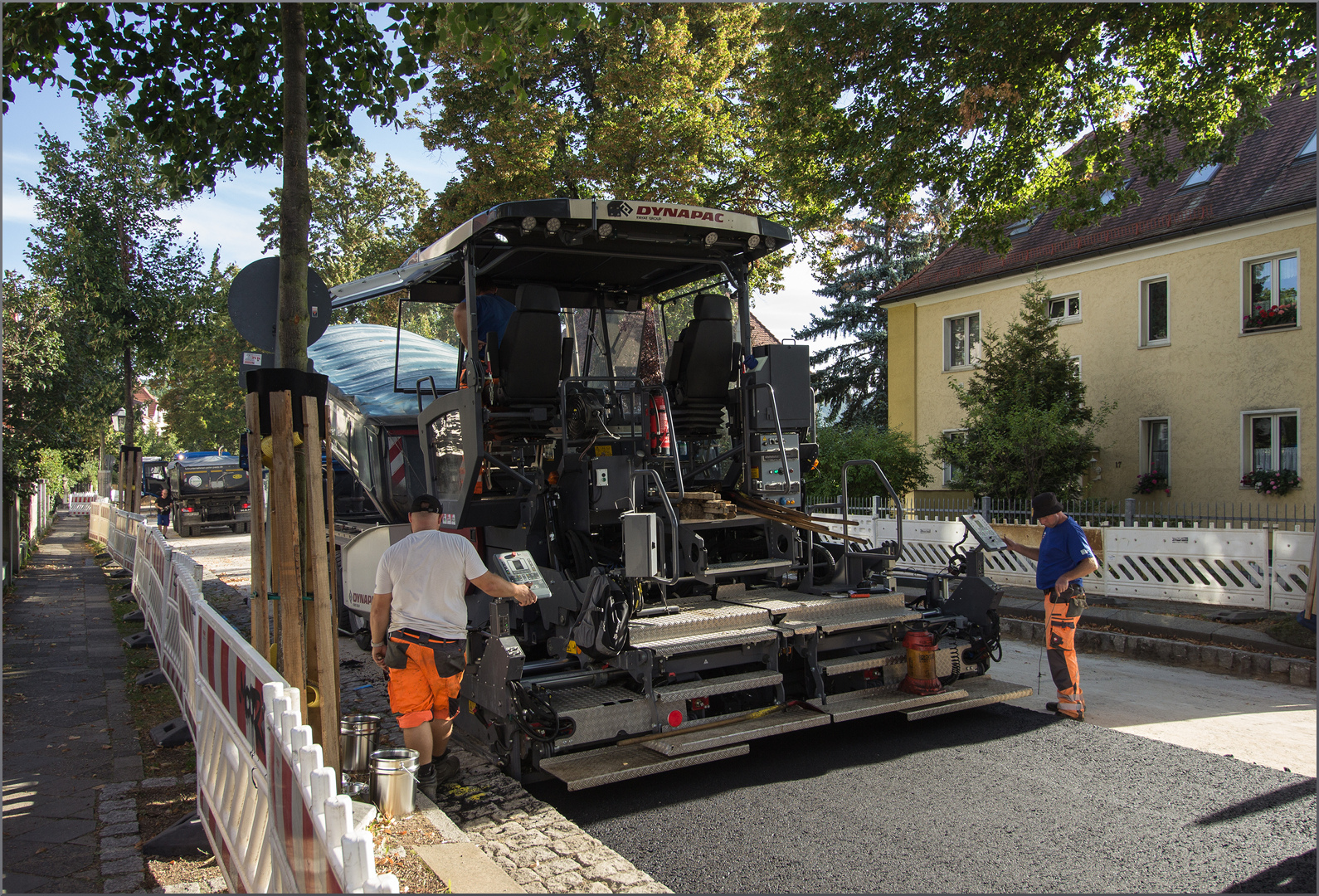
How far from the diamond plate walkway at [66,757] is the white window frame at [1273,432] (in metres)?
19.3

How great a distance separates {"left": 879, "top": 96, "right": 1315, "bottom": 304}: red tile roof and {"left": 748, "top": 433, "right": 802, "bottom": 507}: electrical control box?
10328mm

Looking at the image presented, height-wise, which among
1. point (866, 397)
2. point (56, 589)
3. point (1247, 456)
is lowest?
point (56, 589)

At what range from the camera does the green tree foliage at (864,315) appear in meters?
33.5

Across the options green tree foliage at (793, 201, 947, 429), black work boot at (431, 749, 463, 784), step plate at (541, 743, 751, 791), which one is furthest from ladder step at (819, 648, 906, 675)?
green tree foliage at (793, 201, 947, 429)

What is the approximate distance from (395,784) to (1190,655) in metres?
7.73

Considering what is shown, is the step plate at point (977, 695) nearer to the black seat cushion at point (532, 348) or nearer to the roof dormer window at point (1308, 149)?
the black seat cushion at point (532, 348)

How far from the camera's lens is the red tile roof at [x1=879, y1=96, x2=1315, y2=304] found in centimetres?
1745

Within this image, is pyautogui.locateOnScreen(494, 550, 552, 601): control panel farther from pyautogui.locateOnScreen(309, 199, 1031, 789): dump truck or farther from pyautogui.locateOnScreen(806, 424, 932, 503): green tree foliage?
pyautogui.locateOnScreen(806, 424, 932, 503): green tree foliage

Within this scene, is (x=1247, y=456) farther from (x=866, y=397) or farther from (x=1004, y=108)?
(x=866, y=397)

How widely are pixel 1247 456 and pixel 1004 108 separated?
33.7 feet

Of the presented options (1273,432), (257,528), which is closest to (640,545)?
(257,528)

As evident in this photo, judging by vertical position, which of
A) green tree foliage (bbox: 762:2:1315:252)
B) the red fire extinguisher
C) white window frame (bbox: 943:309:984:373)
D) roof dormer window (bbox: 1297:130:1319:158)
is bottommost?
the red fire extinguisher

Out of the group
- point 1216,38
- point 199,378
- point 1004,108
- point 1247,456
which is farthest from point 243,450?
point 199,378

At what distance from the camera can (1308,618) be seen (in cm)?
884
